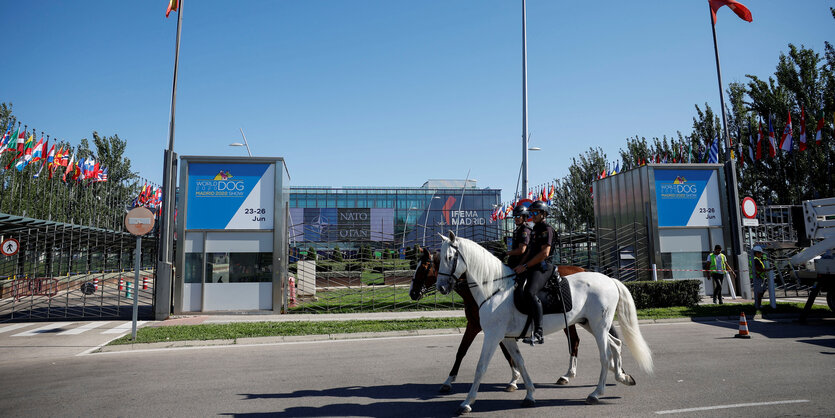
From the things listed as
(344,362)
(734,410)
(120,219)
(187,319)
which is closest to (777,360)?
(734,410)

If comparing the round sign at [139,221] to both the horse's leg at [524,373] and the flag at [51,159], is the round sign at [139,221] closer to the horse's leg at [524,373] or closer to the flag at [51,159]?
the horse's leg at [524,373]

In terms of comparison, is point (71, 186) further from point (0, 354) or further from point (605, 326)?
point (605, 326)

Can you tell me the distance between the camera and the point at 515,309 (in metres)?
5.89

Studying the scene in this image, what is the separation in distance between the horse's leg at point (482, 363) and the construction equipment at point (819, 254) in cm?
1135

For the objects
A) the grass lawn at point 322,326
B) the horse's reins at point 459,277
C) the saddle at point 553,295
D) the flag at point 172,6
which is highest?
the flag at point 172,6

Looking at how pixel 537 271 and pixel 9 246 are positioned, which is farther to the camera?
pixel 9 246

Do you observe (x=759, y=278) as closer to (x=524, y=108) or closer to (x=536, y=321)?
(x=524, y=108)

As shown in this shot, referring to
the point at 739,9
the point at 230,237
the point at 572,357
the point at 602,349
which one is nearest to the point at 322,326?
the point at 230,237

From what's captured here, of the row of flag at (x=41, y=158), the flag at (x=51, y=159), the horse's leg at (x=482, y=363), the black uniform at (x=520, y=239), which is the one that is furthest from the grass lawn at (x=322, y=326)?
the flag at (x=51, y=159)

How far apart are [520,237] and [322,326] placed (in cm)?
787

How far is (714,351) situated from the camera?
8.85 meters

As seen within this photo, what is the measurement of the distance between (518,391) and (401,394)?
1.59 metres

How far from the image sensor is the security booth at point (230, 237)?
15.6 m

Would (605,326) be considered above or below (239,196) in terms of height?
below
